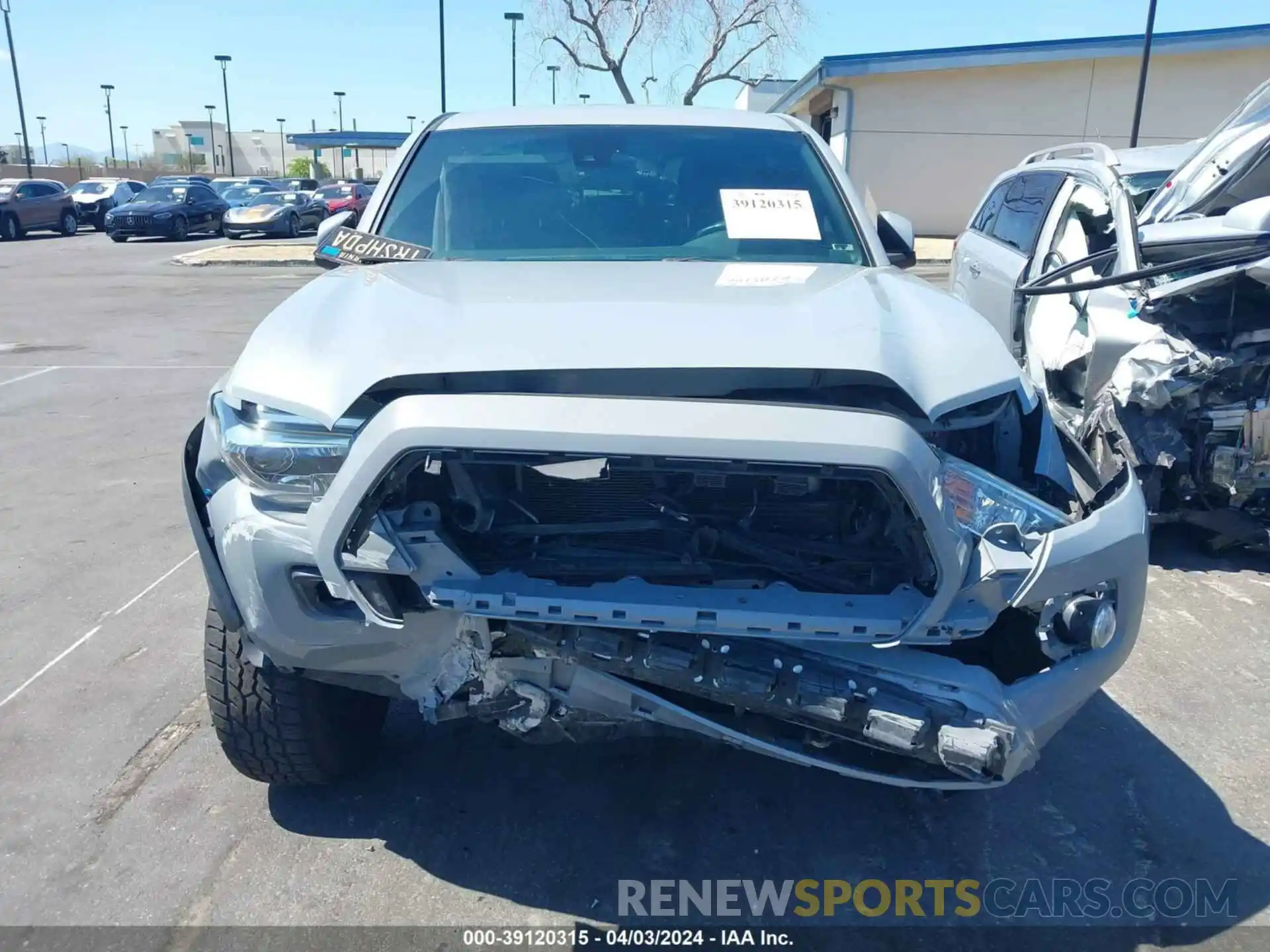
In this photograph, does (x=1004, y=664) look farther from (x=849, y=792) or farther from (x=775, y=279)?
(x=775, y=279)

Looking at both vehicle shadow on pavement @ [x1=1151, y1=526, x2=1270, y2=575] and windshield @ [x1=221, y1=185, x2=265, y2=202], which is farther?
windshield @ [x1=221, y1=185, x2=265, y2=202]

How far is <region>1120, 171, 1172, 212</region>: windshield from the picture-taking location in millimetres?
6070

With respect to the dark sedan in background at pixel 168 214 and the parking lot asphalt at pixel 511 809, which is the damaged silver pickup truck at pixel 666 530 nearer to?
the parking lot asphalt at pixel 511 809

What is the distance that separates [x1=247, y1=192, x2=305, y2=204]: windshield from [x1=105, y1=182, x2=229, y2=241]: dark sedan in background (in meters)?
1.28

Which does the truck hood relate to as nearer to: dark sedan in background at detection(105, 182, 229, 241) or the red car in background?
the red car in background

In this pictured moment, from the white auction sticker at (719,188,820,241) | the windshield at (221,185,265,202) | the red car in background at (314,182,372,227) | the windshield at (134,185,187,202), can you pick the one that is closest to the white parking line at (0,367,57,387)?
the white auction sticker at (719,188,820,241)

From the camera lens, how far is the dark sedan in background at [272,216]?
27.3 meters

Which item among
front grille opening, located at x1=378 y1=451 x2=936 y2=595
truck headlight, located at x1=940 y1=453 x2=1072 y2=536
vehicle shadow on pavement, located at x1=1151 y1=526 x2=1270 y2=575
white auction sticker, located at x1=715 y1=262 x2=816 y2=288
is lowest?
vehicle shadow on pavement, located at x1=1151 y1=526 x2=1270 y2=575

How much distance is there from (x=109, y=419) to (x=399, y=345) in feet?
19.2

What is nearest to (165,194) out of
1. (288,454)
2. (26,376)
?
(26,376)

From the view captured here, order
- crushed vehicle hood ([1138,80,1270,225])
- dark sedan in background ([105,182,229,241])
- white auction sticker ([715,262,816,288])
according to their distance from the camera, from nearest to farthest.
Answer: white auction sticker ([715,262,816,288]) → crushed vehicle hood ([1138,80,1270,225]) → dark sedan in background ([105,182,229,241])

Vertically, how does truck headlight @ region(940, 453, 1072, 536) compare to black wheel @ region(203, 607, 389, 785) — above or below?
above

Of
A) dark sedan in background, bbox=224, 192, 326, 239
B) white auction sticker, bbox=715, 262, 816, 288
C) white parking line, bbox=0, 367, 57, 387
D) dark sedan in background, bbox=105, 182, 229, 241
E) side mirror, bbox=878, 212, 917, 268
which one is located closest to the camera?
white auction sticker, bbox=715, 262, 816, 288

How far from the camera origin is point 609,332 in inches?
89.0
